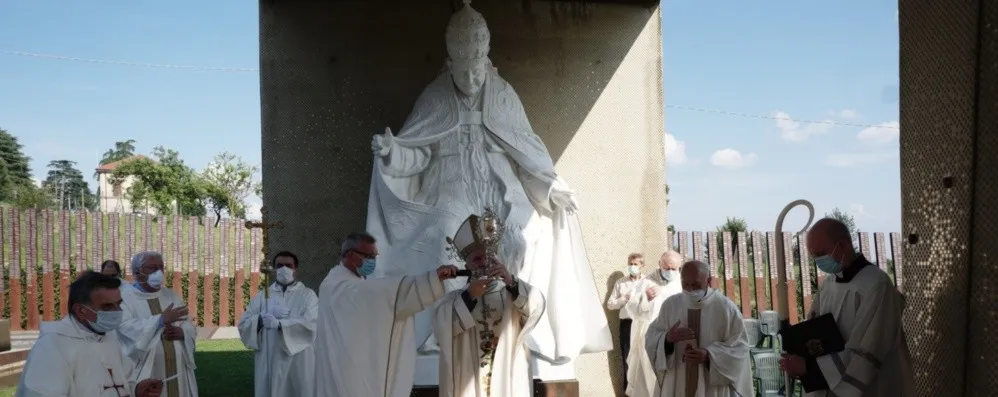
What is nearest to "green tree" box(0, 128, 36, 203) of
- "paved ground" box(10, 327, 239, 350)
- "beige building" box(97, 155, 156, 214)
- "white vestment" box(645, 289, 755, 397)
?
"beige building" box(97, 155, 156, 214)

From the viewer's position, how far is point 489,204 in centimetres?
755

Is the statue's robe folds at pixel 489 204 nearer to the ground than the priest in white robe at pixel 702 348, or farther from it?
farther from it

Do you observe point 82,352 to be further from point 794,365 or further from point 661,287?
point 661,287

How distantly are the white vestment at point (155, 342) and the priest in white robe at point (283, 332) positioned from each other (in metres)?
0.86

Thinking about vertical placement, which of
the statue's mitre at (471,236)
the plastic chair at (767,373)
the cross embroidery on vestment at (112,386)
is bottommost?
the plastic chair at (767,373)

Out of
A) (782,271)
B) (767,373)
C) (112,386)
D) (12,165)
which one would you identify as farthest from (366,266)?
(12,165)

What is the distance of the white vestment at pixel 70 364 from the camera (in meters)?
4.28

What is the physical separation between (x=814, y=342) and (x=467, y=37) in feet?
13.9

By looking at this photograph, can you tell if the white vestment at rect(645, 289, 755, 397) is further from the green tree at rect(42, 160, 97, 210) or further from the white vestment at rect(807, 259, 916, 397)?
the green tree at rect(42, 160, 97, 210)

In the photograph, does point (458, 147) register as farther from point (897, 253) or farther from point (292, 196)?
point (897, 253)

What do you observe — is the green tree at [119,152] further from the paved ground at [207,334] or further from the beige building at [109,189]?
the paved ground at [207,334]

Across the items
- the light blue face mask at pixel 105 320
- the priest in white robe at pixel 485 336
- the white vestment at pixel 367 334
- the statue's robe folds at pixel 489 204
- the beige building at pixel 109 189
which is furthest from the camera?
the beige building at pixel 109 189

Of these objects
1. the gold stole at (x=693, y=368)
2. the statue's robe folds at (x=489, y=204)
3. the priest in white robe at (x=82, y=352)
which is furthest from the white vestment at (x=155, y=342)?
the gold stole at (x=693, y=368)

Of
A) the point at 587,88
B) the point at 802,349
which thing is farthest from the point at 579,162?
the point at 802,349
